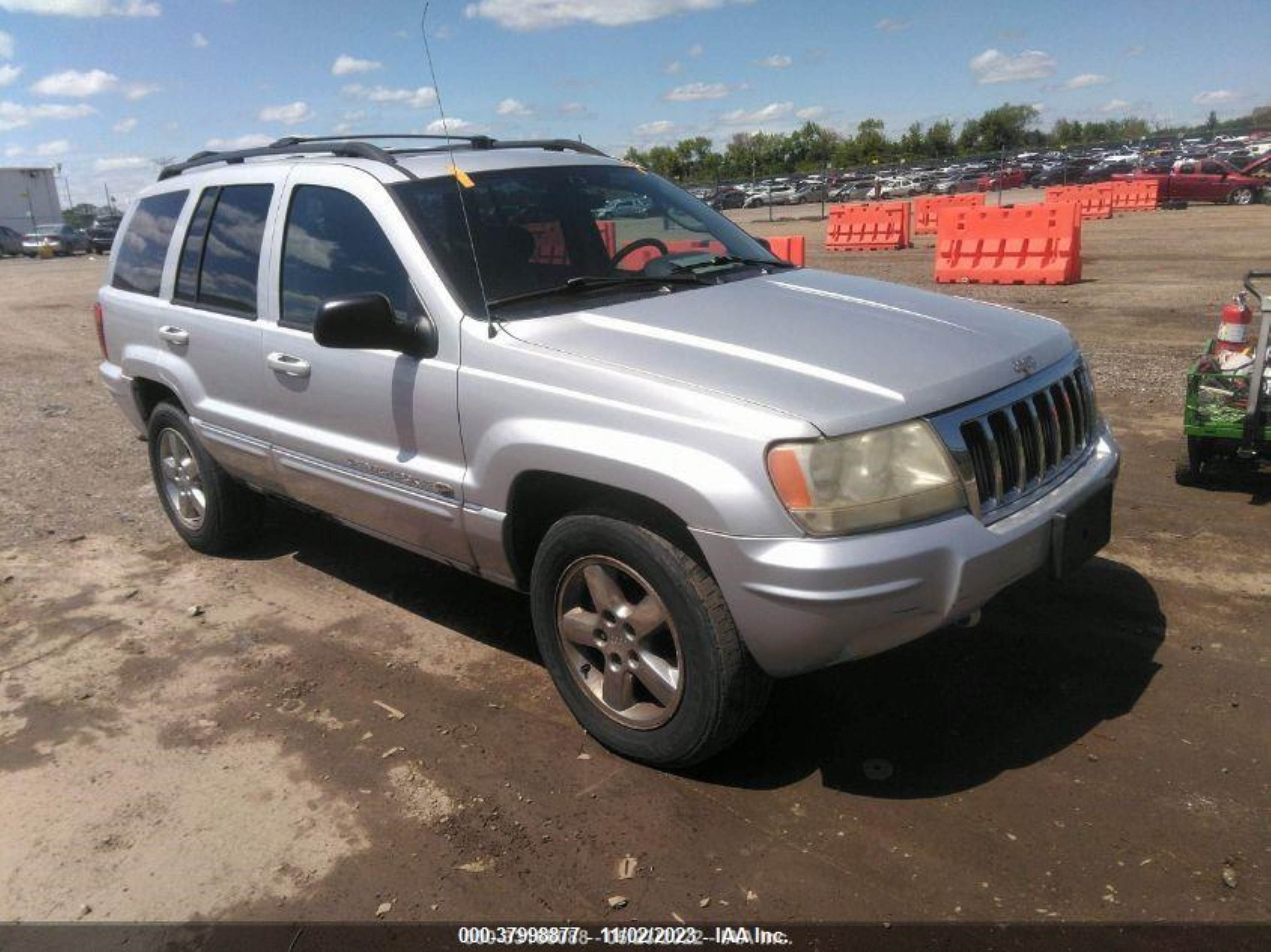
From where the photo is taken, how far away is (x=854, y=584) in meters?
2.66

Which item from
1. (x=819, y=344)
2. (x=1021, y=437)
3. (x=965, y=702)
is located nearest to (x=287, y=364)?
(x=819, y=344)

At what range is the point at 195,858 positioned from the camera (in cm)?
300

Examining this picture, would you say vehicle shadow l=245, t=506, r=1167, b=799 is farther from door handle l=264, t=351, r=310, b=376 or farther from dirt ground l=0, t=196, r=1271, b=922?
door handle l=264, t=351, r=310, b=376

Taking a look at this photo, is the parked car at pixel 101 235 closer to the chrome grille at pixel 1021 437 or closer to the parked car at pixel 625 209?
the parked car at pixel 625 209

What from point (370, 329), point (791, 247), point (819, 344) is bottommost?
point (791, 247)

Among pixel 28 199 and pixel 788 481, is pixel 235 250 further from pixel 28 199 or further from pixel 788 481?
pixel 28 199

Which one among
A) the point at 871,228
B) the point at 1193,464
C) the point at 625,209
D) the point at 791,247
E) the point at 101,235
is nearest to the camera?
the point at 625,209

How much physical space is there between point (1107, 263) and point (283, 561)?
15.5 m

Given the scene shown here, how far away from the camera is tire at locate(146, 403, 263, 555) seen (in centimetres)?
517

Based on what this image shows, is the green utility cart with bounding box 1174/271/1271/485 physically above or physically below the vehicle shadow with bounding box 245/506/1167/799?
above

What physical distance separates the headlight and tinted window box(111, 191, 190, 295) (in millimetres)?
3820

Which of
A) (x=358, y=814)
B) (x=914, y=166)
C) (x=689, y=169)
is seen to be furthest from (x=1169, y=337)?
(x=689, y=169)

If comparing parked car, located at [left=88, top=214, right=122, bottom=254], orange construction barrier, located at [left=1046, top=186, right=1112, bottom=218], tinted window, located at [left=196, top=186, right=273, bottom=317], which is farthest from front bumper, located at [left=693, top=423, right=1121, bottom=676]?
parked car, located at [left=88, top=214, right=122, bottom=254]

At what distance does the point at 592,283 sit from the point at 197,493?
2855mm
